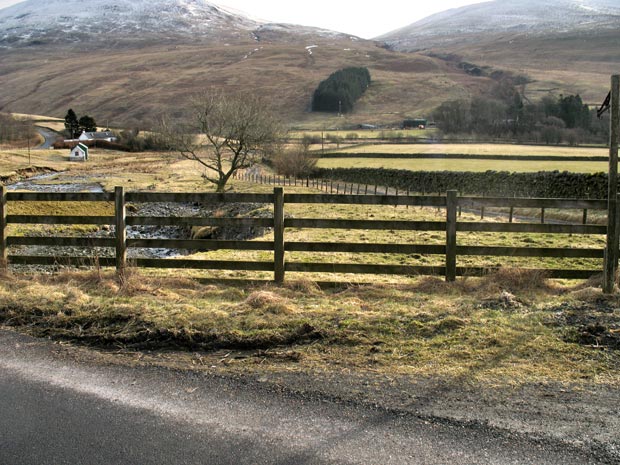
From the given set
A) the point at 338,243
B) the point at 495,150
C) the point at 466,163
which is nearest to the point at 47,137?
the point at 495,150

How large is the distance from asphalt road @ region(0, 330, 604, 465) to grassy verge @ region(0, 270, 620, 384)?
2.89 feet

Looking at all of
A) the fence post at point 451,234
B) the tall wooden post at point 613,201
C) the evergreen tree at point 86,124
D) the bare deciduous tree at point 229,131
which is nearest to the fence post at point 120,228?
the fence post at point 451,234

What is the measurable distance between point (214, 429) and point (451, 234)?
5.93 m

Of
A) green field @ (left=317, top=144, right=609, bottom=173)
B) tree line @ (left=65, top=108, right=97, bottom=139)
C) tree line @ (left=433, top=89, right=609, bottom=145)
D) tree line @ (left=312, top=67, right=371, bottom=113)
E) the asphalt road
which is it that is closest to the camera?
the asphalt road

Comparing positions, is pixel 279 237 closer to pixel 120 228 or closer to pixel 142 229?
pixel 120 228

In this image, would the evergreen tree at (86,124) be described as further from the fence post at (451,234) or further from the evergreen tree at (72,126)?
the fence post at (451,234)

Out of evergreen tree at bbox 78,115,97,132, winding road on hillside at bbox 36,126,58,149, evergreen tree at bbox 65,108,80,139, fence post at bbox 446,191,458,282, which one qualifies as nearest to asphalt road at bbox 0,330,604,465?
fence post at bbox 446,191,458,282

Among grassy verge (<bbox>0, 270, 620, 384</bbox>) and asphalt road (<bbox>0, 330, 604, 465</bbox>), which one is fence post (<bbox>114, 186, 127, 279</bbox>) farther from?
asphalt road (<bbox>0, 330, 604, 465</bbox>)

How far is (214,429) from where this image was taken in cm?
489

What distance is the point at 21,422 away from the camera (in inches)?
197

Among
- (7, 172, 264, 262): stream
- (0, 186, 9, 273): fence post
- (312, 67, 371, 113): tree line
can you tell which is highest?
(312, 67, 371, 113): tree line

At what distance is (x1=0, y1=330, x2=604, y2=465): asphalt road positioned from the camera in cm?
447

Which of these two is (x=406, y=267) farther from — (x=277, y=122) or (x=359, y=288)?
(x=277, y=122)

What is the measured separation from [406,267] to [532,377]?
397 centimetres
